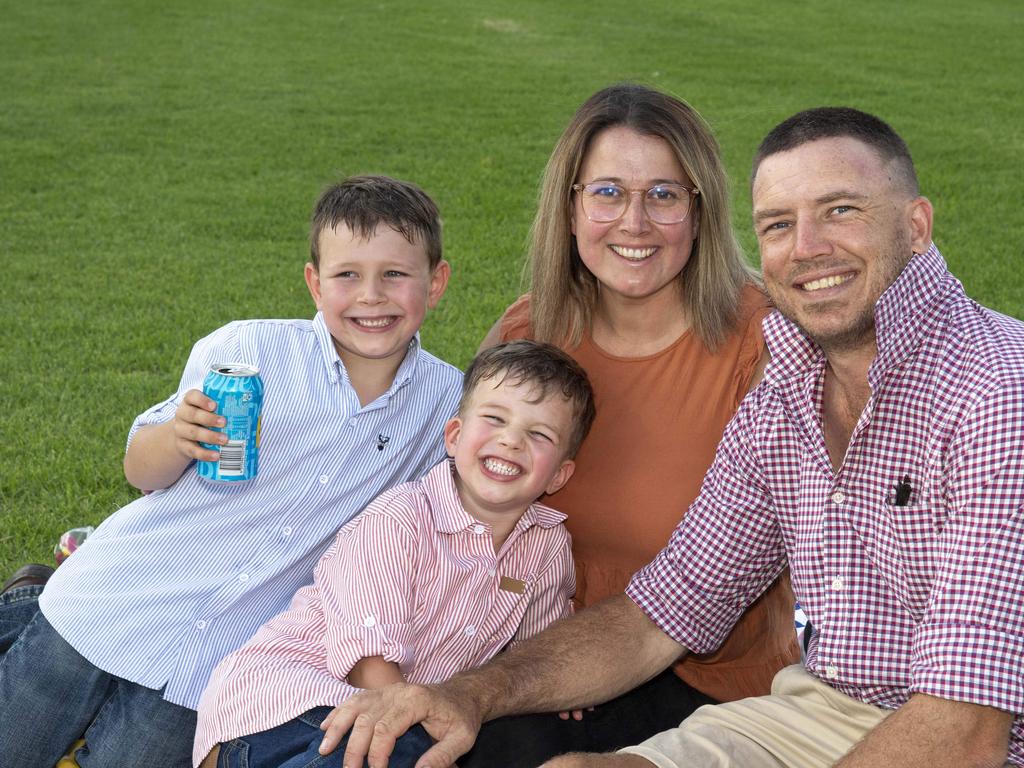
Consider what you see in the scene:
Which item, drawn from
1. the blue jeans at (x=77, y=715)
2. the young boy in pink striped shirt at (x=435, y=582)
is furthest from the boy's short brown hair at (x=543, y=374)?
the blue jeans at (x=77, y=715)

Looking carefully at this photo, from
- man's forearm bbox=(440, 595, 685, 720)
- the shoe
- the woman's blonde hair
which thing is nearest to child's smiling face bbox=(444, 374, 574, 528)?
man's forearm bbox=(440, 595, 685, 720)

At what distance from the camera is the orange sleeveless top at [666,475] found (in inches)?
150

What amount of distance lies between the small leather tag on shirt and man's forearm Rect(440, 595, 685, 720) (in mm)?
142

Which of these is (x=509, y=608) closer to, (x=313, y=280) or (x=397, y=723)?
(x=397, y=723)

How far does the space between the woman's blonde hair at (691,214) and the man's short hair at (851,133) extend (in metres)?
0.71

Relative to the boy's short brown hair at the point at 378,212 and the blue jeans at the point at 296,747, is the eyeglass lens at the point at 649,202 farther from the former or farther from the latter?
the blue jeans at the point at 296,747

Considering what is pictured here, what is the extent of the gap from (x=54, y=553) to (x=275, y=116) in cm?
1000

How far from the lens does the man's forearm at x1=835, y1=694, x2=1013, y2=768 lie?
8.65 feet

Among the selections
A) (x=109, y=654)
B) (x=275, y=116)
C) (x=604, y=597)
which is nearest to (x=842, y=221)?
(x=604, y=597)

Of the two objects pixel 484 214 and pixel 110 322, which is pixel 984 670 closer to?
pixel 110 322

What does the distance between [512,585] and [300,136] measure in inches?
419

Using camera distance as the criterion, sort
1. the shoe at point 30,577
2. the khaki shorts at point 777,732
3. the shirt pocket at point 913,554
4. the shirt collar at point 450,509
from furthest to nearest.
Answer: the shoe at point 30,577 → the shirt collar at point 450,509 → the khaki shorts at point 777,732 → the shirt pocket at point 913,554

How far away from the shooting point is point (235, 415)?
3398 millimetres

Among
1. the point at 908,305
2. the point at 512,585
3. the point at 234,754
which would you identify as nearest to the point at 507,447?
the point at 512,585
